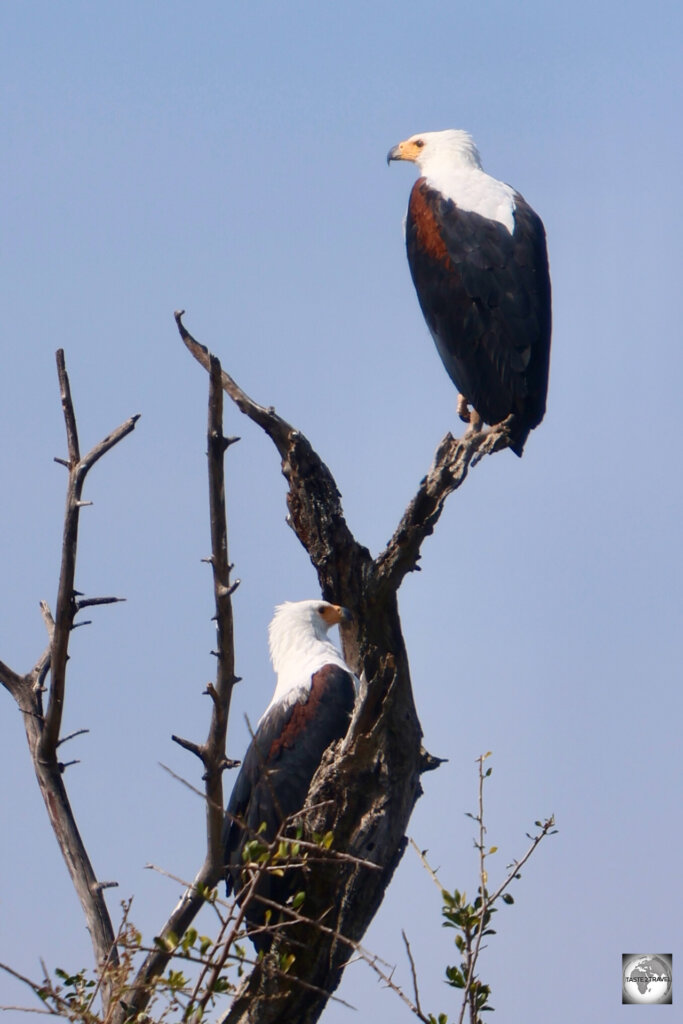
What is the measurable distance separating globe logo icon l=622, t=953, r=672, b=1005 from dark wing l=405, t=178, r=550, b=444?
2.89 m

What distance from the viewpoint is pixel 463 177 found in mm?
7949

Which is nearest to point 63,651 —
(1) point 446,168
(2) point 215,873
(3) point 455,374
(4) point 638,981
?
(2) point 215,873

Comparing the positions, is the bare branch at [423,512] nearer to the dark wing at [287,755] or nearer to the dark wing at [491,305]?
the dark wing at [287,755]

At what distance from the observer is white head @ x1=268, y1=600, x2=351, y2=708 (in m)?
6.38

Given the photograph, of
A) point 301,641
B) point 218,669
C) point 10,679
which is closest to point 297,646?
point 301,641

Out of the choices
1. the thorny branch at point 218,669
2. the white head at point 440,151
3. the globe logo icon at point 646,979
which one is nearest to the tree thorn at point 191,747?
the thorny branch at point 218,669

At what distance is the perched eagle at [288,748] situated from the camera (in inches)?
215

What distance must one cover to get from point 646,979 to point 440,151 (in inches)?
205

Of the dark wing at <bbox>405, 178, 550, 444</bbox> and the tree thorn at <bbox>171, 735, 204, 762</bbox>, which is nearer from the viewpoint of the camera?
the tree thorn at <bbox>171, 735, 204, 762</bbox>

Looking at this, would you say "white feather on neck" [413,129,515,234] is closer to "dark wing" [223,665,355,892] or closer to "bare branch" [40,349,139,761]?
"dark wing" [223,665,355,892]

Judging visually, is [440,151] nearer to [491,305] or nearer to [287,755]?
[491,305]

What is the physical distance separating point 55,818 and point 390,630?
152cm

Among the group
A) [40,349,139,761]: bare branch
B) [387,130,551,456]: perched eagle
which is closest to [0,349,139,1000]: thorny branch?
[40,349,139,761]: bare branch

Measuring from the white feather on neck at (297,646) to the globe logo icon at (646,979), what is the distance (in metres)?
1.84
